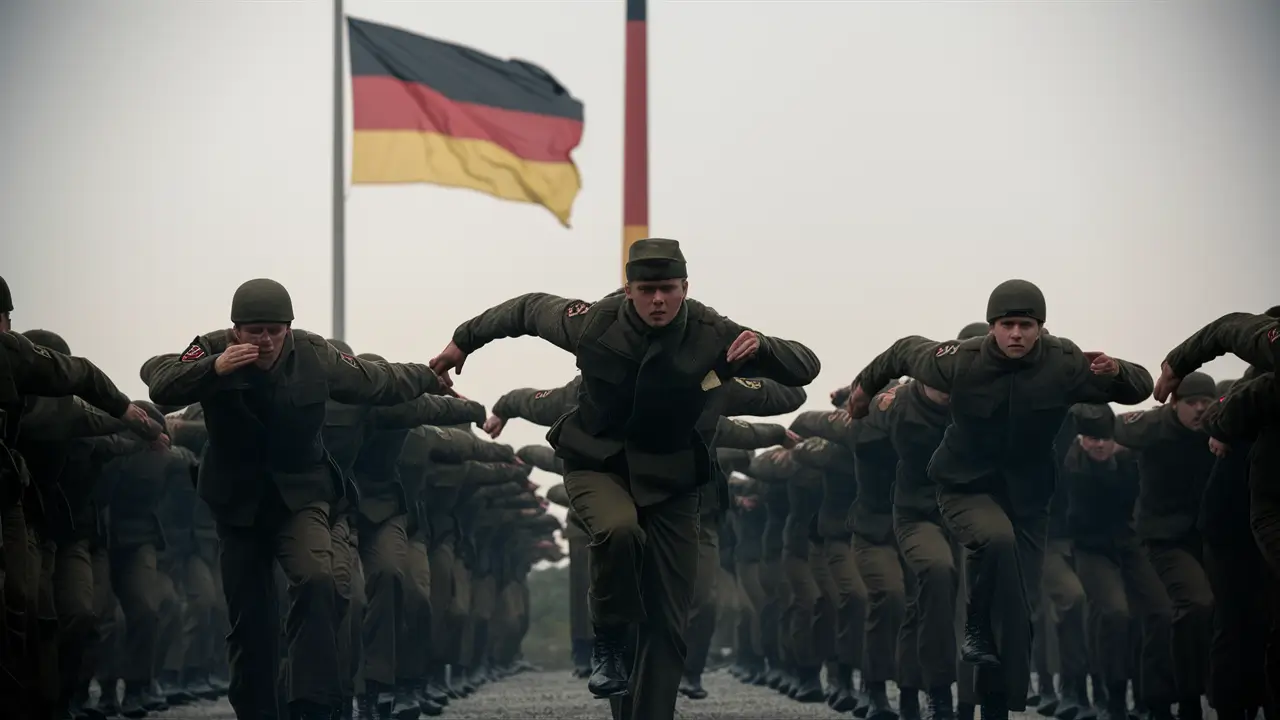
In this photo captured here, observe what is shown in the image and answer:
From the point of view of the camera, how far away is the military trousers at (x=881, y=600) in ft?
67.4

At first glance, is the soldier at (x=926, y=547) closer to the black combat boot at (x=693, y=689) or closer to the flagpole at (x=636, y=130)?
the black combat boot at (x=693, y=689)

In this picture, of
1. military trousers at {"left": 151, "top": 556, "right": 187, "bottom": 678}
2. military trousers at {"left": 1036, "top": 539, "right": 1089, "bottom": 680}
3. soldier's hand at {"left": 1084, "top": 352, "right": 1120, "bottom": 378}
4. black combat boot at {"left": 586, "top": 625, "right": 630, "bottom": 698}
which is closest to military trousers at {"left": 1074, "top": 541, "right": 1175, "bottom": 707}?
military trousers at {"left": 1036, "top": 539, "right": 1089, "bottom": 680}

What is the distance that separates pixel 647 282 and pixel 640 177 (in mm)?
29487

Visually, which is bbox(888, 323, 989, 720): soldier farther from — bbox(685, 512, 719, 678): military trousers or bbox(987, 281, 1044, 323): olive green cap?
bbox(987, 281, 1044, 323): olive green cap

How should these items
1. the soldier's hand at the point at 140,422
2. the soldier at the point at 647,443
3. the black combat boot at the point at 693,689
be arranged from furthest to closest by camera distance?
1. the black combat boot at the point at 693,689
2. the soldier's hand at the point at 140,422
3. the soldier at the point at 647,443

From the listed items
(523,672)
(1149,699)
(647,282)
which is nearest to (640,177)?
(523,672)

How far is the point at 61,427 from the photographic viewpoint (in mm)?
16609

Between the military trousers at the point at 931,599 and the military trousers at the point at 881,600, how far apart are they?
1621 mm

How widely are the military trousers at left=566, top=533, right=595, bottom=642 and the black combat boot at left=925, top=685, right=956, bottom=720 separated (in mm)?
9063

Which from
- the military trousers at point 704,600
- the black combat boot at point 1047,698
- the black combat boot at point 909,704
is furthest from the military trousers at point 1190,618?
the black combat boot at point 1047,698

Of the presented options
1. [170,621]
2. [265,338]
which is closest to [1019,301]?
[265,338]

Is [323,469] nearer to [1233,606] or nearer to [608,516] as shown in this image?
[608,516]

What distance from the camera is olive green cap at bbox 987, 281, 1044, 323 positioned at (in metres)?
15.7

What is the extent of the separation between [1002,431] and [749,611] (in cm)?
1654
